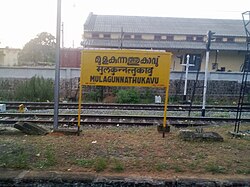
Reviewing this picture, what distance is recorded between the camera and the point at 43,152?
5.08m

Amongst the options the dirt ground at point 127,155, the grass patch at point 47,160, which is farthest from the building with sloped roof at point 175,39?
the grass patch at point 47,160

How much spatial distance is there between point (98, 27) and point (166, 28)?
31.7ft

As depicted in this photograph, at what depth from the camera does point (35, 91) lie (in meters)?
16.5

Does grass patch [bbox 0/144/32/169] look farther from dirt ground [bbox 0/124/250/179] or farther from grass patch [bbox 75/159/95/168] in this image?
grass patch [bbox 75/159/95/168]

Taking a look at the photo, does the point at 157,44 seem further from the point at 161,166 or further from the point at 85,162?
the point at 85,162

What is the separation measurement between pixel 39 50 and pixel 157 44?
874 inches

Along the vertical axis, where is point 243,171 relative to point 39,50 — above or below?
below

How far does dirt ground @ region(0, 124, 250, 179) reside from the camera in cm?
437

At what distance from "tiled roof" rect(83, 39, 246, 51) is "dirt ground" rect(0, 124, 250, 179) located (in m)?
26.1

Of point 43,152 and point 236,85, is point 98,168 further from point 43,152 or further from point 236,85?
point 236,85

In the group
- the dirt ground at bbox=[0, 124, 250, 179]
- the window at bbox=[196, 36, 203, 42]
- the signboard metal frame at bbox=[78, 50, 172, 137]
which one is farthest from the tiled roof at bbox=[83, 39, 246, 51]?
the dirt ground at bbox=[0, 124, 250, 179]

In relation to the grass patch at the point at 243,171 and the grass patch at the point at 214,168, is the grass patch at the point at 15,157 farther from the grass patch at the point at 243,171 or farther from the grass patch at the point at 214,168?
the grass patch at the point at 243,171

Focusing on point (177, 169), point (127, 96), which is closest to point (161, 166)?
point (177, 169)

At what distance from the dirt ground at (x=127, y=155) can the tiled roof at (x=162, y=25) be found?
96.0ft
